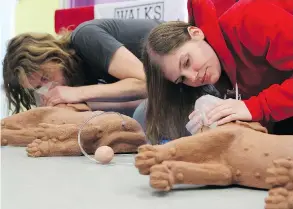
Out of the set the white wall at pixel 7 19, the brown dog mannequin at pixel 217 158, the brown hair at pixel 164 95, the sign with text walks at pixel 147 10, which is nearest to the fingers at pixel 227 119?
the brown dog mannequin at pixel 217 158

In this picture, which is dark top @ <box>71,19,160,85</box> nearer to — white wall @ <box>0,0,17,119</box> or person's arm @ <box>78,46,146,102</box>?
person's arm @ <box>78,46,146,102</box>

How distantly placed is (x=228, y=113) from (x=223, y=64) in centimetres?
20

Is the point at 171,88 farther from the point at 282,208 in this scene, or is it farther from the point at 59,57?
the point at 282,208

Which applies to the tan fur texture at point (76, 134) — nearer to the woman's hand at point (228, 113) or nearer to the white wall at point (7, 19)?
the woman's hand at point (228, 113)

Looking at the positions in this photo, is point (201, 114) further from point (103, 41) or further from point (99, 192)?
point (103, 41)

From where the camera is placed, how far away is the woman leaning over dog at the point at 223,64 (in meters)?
0.84

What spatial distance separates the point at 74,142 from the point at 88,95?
0.88ft

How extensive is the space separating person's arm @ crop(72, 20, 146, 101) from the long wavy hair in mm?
54

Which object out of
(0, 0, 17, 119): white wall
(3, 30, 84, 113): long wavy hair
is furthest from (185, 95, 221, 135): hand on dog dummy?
(0, 0, 17, 119): white wall

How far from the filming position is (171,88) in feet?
3.51

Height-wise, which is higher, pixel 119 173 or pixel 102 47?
pixel 102 47

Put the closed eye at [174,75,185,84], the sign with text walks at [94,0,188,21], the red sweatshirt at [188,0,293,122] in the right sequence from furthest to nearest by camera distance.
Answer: the sign with text walks at [94,0,188,21] → the closed eye at [174,75,185,84] → the red sweatshirt at [188,0,293,122]

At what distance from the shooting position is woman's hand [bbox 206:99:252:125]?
31.5 inches

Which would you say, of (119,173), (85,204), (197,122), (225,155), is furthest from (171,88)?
(85,204)
